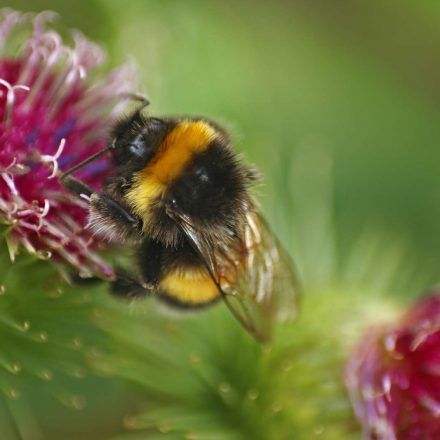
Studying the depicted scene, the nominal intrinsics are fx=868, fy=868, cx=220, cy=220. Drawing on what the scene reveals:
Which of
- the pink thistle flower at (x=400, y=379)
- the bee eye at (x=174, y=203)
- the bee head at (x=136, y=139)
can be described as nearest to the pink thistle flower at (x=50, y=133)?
the bee head at (x=136, y=139)

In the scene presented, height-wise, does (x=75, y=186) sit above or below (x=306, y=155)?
below

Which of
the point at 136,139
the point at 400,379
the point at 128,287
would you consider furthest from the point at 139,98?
the point at 400,379

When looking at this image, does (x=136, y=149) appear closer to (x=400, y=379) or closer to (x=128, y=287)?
(x=128, y=287)

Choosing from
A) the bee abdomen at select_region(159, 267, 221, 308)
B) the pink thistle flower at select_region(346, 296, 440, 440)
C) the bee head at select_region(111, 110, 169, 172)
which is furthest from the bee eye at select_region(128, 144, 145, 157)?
the pink thistle flower at select_region(346, 296, 440, 440)

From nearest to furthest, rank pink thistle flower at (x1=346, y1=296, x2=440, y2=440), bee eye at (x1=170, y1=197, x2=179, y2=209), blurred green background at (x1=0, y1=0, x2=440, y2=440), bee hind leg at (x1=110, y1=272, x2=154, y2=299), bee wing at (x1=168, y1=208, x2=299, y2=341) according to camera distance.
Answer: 1. bee eye at (x1=170, y1=197, x2=179, y2=209)
2. bee wing at (x1=168, y1=208, x2=299, y2=341)
3. bee hind leg at (x1=110, y1=272, x2=154, y2=299)
4. pink thistle flower at (x1=346, y1=296, x2=440, y2=440)
5. blurred green background at (x1=0, y1=0, x2=440, y2=440)

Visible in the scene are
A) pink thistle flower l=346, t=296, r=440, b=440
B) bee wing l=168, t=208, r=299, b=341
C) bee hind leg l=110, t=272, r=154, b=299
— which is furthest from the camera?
pink thistle flower l=346, t=296, r=440, b=440

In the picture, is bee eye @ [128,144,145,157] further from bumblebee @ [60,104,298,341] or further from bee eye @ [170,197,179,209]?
bee eye @ [170,197,179,209]

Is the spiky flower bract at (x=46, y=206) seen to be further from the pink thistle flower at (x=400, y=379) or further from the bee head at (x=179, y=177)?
the pink thistle flower at (x=400, y=379)
